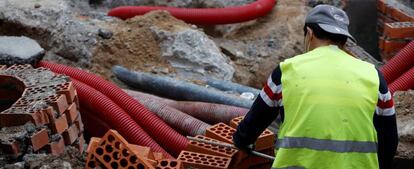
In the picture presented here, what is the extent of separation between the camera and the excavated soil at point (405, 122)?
3607 mm

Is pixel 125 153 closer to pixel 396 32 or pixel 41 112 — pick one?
pixel 41 112

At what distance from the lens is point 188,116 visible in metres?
4.39

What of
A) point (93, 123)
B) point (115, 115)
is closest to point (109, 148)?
point (115, 115)

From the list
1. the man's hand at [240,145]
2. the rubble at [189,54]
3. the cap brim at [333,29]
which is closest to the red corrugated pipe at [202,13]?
the rubble at [189,54]

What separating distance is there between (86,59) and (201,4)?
2675 mm

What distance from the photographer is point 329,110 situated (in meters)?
2.26

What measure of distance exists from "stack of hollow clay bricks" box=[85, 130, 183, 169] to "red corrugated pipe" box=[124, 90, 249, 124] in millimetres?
1335

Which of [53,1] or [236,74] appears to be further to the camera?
[236,74]

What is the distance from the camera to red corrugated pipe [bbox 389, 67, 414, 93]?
4848mm

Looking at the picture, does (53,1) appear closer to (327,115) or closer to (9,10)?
(9,10)

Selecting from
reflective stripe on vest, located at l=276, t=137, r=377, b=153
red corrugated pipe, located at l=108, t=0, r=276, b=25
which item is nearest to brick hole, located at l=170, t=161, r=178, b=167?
reflective stripe on vest, located at l=276, t=137, r=377, b=153

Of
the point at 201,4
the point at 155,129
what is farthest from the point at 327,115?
the point at 201,4

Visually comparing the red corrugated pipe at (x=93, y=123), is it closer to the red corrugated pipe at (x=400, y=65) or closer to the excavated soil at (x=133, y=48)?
the excavated soil at (x=133, y=48)

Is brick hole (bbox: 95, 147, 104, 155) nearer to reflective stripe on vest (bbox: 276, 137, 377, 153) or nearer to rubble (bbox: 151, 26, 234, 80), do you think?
reflective stripe on vest (bbox: 276, 137, 377, 153)
